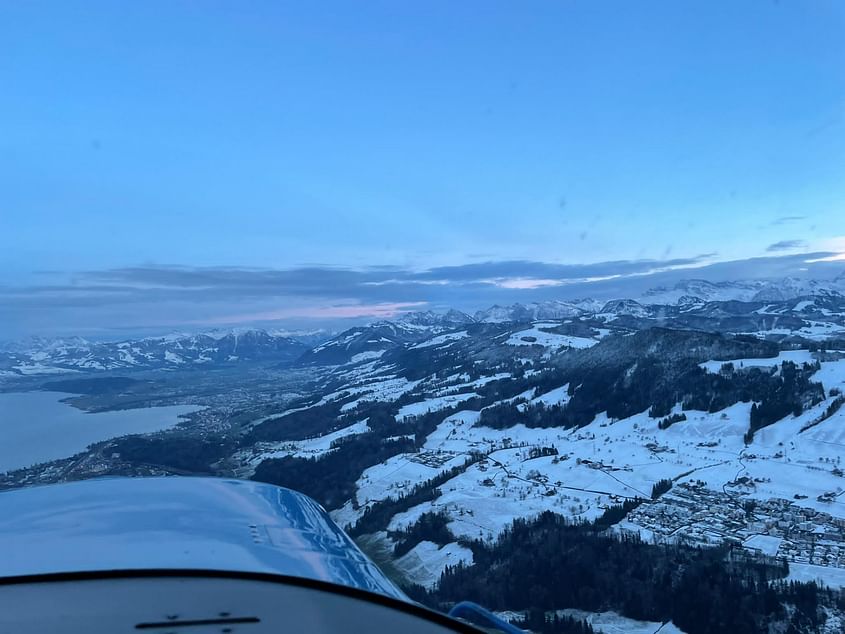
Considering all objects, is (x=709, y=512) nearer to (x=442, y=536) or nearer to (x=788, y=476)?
(x=788, y=476)

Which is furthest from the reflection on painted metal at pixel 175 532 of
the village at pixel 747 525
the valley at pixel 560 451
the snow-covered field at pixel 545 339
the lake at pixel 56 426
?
the snow-covered field at pixel 545 339

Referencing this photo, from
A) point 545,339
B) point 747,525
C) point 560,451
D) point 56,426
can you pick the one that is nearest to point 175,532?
point 747,525

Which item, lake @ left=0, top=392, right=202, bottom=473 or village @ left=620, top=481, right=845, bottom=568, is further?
lake @ left=0, top=392, right=202, bottom=473

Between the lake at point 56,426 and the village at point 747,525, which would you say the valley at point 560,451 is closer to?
the village at point 747,525

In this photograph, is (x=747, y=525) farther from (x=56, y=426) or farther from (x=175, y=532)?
(x=56, y=426)

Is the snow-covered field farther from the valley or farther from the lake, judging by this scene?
the lake

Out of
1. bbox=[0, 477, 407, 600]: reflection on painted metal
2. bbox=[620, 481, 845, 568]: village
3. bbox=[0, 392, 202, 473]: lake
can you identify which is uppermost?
bbox=[0, 477, 407, 600]: reflection on painted metal

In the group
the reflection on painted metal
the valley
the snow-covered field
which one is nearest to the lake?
the valley
